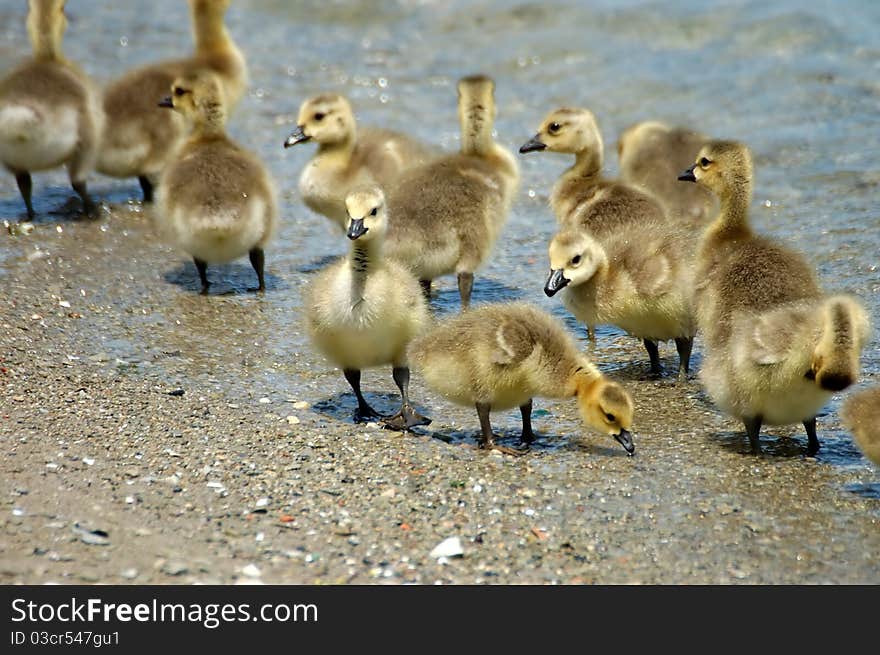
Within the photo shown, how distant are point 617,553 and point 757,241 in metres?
2.09

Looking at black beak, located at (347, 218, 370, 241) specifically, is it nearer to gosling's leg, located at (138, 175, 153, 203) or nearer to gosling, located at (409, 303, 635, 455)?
gosling, located at (409, 303, 635, 455)

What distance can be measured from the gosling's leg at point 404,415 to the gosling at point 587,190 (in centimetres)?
169

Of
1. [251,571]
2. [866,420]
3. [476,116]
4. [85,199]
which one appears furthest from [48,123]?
[866,420]

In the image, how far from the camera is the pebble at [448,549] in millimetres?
4383

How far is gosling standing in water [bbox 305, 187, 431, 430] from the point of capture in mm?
5539

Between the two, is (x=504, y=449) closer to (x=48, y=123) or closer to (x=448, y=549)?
(x=448, y=549)

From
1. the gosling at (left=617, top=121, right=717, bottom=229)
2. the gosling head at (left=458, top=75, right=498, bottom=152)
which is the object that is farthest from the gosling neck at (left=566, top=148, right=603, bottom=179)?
the gosling head at (left=458, top=75, right=498, bottom=152)

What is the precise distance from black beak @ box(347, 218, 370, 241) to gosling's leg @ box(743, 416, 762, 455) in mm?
1799

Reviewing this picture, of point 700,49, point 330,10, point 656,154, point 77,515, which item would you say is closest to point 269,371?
point 77,515

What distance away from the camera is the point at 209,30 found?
1057cm

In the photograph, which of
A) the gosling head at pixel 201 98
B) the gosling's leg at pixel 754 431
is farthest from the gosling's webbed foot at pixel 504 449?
the gosling head at pixel 201 98

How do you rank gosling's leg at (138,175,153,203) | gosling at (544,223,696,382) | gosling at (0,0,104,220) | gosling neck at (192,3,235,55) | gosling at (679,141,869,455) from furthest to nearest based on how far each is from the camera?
1. gosling neck at (192,3,235,55)
2. gosling's leg at (138,175,153,203)
3. gosling at (0,0,104,220)
4. gosling at (544,223,696,382)
5. gosling at (679,141,869,455)
